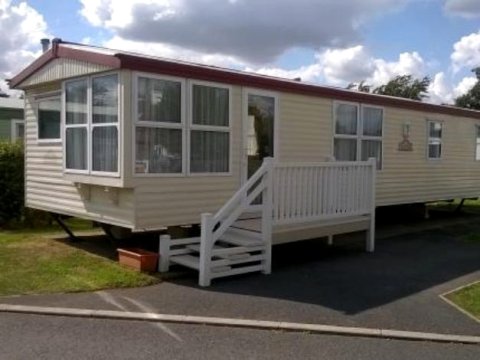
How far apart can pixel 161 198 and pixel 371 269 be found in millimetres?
3091

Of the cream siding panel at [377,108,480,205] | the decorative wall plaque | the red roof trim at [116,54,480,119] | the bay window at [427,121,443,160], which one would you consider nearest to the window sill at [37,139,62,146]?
the red roof trim at [116,54,480,119]

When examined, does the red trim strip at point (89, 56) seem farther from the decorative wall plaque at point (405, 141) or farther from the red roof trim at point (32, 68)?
the decorative wall plaque at point (405, 141)

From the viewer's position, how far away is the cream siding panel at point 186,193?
827cm

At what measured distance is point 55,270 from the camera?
7938mm

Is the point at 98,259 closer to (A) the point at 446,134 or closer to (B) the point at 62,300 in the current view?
(B) the point at 62,300

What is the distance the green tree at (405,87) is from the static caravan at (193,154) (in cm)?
3945

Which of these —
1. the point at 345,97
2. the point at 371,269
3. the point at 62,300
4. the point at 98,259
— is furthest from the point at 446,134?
the point at 62,300

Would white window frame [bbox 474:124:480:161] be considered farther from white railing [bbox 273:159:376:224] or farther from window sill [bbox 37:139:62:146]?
window sill [bbox 37:139:62:146]

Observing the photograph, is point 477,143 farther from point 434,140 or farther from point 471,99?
point 471,99

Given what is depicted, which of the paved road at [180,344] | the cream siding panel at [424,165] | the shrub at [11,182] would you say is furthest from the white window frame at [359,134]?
the paved road at [180,344]

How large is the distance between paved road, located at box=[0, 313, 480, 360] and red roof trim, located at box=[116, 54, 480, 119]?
3663 mm

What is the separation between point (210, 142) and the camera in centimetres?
911

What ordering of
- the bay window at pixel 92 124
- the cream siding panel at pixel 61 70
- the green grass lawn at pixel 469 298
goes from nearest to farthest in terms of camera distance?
the green grass lawn at pixel 469 298 → the bay window at pixel 92 124 → the cream siding panel at pixel 61 70

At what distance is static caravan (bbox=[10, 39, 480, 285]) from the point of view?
26.5ft
